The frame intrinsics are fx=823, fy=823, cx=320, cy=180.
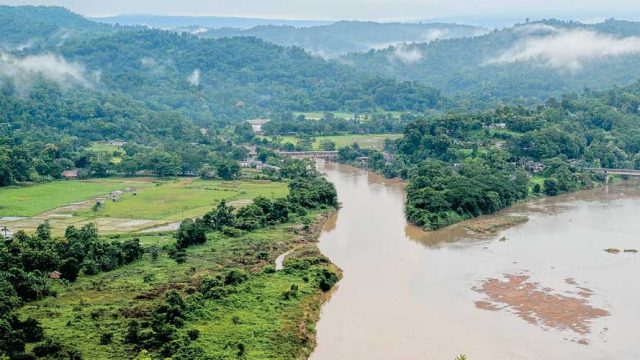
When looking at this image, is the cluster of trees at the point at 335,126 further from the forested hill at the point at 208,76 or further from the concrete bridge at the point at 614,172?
the concrete bridge at the point at 614,172

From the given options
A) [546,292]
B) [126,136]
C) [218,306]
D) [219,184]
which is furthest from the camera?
[126,136]

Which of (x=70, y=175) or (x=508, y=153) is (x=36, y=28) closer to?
(x=70, y=175)

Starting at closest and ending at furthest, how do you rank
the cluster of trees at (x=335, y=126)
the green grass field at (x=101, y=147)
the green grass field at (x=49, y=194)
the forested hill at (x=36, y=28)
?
the green grass field at (x=49, y=194), the green grass field at (x=101, y=147), the cluster of trees at (x=335, y=126), the forested hill at (x=36, y=28)

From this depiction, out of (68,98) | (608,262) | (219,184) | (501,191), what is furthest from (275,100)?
(608,262)

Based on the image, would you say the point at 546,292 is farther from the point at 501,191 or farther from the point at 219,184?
the point at 219,184

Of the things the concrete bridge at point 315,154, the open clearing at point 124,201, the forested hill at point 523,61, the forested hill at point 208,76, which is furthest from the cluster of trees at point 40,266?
the forested hill at point 523,61

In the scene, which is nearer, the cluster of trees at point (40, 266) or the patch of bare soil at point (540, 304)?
the cluster of trees at point (40, 266)
